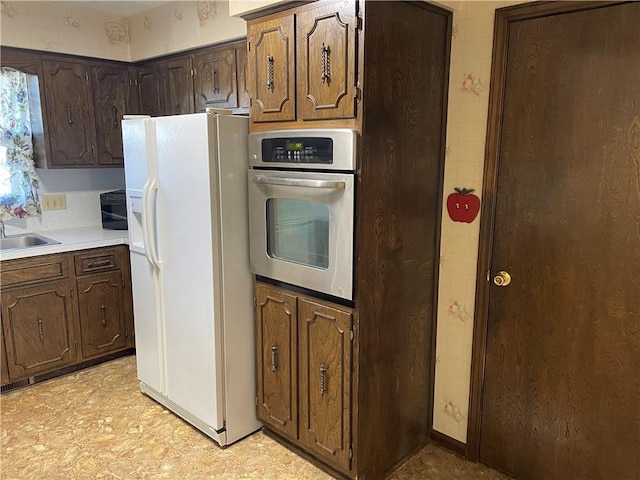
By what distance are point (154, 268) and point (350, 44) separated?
5.24 ft

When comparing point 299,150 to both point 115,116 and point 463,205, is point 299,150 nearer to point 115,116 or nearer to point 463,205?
point 463,205

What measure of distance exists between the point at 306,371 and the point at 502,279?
3.16ft

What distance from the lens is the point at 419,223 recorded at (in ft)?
7.04

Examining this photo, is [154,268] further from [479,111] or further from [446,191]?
[479,111]

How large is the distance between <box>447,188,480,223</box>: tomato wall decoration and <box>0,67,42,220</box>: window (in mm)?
2838

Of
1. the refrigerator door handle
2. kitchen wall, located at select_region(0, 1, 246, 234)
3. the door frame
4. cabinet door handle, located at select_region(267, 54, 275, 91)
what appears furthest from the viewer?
kitchen wall, located at select_region(0, 1, 246, 234)

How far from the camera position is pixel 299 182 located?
1.97m

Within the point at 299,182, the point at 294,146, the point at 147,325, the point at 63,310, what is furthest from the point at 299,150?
the point at 63,310

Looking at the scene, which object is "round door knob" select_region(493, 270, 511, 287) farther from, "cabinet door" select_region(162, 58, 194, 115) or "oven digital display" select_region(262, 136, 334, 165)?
"cabinet door" select_region(162, 58, 194, 115)

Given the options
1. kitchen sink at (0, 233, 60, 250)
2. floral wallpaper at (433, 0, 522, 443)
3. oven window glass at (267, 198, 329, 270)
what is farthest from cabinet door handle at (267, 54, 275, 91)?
kitchen sink at (0, 233, 60, 250)

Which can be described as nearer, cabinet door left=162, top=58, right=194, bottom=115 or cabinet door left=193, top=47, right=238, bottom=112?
cabinet door left=193, top=47, right=238, bottom=112

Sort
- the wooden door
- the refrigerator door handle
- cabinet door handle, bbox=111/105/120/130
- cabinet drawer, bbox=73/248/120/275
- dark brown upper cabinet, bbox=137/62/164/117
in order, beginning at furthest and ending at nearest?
cabinet door handle, bbox=111/105/120/130 → dark brown upper cabinet, bbox=137/62/164/117 → cabinet drawer, bbox=73/248/120/275 → the refrigerator door handle → the wooden door

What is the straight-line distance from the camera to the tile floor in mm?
2229

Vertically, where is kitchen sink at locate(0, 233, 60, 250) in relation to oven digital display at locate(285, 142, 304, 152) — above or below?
below
